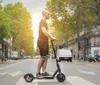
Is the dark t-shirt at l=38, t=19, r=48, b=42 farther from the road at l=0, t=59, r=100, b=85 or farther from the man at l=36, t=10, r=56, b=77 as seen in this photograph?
the road at l=0, t=59, r=100, b=85

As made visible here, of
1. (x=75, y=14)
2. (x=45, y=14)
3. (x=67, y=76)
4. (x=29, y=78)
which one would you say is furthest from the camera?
(x=75, y=14)

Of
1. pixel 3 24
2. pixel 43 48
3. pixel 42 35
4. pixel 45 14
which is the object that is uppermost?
pixel 3 24

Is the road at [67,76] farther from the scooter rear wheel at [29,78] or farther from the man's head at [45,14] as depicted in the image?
the man's head at [45,14]

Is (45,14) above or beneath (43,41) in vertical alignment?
above

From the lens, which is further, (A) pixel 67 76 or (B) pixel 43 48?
(A) pixel 67 76

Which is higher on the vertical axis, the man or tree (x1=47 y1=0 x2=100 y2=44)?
tree (x1=47 y1=0 x2=100 y2=44)

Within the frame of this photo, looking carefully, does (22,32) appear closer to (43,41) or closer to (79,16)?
(79,16)

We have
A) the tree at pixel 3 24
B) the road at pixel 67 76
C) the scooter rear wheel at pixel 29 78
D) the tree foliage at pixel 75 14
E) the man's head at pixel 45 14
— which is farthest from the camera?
the tree at pixel 3 24

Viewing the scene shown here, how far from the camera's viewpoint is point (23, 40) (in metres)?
117

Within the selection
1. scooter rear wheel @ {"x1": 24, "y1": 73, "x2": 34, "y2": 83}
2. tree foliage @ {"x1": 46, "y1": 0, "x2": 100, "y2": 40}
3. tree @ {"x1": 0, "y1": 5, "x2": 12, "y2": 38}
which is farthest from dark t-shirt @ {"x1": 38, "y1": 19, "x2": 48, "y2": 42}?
tree @ {"x1": 0, "y1": 5, "x2": 12, "y2": 38}

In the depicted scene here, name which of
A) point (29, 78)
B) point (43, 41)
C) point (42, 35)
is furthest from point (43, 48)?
point (29, 78)

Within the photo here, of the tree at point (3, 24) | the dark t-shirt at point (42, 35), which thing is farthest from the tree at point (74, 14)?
the dark t-shirt at point (42, 35)

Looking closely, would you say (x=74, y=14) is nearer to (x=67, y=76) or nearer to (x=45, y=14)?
(x=67, y=76)

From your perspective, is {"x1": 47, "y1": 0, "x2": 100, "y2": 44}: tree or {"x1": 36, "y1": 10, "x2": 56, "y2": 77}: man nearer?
{"x1": 36, "y1": 10, "x2": 56, "y2": 77}: man
